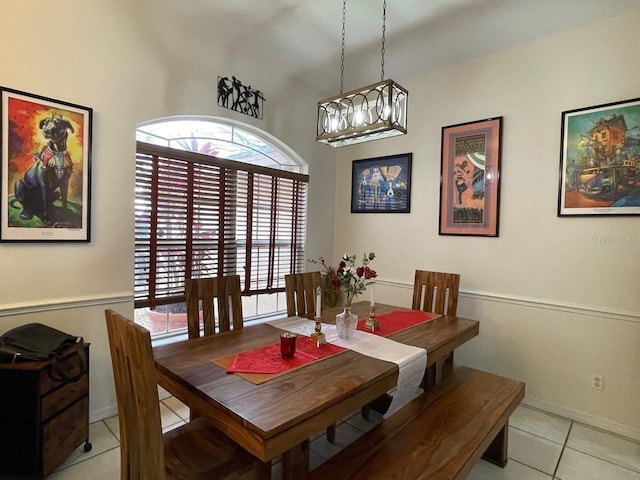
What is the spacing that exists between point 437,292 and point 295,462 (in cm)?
197

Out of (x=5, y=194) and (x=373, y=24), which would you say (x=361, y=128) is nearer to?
(x=373, y=24)

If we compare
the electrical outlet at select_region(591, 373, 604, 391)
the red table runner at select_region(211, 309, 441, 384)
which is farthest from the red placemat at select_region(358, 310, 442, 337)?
the electrical outlet at select_region(591, 373, 604, 391)

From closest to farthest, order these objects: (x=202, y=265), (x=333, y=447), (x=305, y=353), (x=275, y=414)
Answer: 1. (x=275, y=414)
2. (x=305, y=353)
3. (x=333, y=447)
4. (x=202, y=265)

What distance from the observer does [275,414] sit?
1226 millimetres

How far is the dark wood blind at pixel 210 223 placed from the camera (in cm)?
274

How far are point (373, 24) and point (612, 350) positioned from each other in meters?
3.09

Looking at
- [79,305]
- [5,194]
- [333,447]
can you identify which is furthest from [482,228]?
[5,194]

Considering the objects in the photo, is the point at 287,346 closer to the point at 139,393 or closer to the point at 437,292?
the point at 139,393

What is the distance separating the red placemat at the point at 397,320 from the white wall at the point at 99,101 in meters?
1.87

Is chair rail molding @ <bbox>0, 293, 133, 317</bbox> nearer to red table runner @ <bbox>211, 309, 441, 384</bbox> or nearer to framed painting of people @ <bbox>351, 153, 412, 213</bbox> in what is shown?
red table runner @ <bbox>211, 309, 441, 384</bbox>

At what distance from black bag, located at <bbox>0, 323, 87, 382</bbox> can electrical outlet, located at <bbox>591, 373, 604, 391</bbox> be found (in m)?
3.55

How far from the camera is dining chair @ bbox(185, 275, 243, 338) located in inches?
87.7

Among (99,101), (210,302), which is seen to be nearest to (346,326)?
(210,302)

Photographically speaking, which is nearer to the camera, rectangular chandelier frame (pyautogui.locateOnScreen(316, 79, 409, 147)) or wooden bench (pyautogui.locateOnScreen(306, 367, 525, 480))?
wooden bench (pyautogui.locateOnScreen(306, 367, 525, 480))
